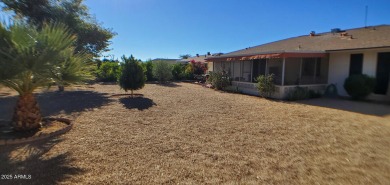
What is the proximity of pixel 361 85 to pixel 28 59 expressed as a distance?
47.2 ft

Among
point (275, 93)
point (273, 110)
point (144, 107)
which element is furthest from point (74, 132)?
point (275, 93)

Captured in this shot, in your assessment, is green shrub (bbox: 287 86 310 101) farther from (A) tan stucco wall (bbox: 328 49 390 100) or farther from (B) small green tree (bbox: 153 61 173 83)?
(B) small green tree (bbox: 153 61 173 83)

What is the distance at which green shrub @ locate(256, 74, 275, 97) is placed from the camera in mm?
13836

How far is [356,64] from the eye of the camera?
1394 centimetres

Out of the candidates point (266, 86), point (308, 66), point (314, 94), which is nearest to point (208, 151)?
point (266, 86)

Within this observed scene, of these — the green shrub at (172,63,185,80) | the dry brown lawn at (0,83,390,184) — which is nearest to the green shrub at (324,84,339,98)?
the dry brown lawn at (0,83,390,184)

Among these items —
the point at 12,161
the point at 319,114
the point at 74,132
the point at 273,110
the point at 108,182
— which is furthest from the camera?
the point at 273,110

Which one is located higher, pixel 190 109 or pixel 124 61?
pixel 124 61

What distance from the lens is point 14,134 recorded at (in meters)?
5.64

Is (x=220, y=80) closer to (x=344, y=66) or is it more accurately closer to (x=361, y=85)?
(x=344, y=66)

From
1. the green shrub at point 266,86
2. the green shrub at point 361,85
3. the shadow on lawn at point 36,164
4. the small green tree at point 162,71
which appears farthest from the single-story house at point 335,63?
the shadow on lawn at point 36,164

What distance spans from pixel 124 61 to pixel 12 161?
379 inches

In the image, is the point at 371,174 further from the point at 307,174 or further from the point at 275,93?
the point at 275,93

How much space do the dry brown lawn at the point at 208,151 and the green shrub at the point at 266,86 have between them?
18.2 ft
